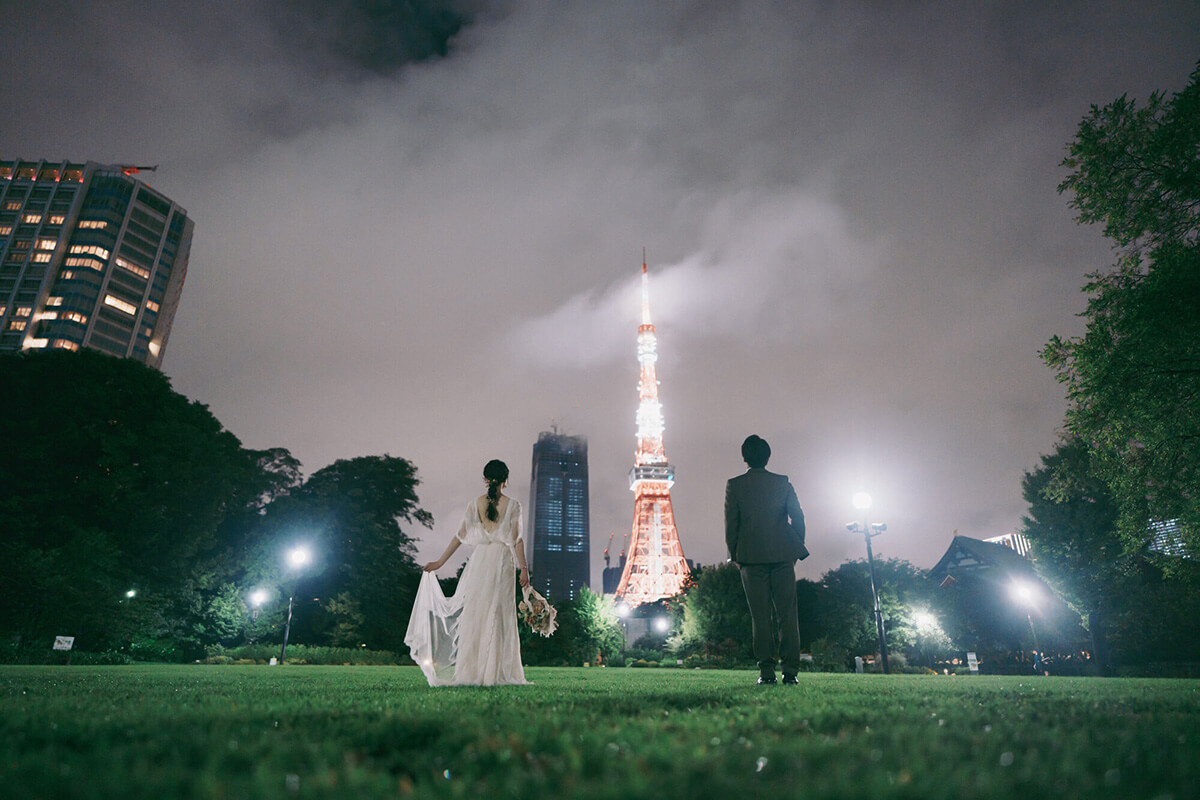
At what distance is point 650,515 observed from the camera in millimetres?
72500

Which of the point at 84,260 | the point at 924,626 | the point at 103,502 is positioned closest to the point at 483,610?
the point at 103,502

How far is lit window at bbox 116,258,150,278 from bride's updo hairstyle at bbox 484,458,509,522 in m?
139

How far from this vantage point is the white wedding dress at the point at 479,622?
23.2 ft

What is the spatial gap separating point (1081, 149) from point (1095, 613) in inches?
987

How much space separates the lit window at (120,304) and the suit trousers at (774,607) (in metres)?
139

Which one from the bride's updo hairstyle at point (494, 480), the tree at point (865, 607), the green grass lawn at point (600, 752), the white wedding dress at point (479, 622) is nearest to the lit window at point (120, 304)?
the tree at point (865, 607)

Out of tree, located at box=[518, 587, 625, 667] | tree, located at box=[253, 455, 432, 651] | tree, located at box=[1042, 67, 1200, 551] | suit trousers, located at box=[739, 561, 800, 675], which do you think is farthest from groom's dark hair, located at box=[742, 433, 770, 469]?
tree, located at box=[253, 455, 432, 651]

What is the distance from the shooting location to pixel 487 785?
1.66 m

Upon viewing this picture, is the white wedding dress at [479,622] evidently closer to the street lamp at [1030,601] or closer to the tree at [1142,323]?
the tree at [1142,323]

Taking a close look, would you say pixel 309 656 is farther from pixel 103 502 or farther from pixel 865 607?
pixel 865 607

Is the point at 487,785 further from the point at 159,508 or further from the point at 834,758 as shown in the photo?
the point at 159,508

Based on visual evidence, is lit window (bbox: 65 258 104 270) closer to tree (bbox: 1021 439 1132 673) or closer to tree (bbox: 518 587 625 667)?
tree (bbox: 518 587 625 667)

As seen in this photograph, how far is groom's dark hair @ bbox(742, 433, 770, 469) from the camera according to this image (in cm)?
718

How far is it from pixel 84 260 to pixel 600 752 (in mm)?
143637
